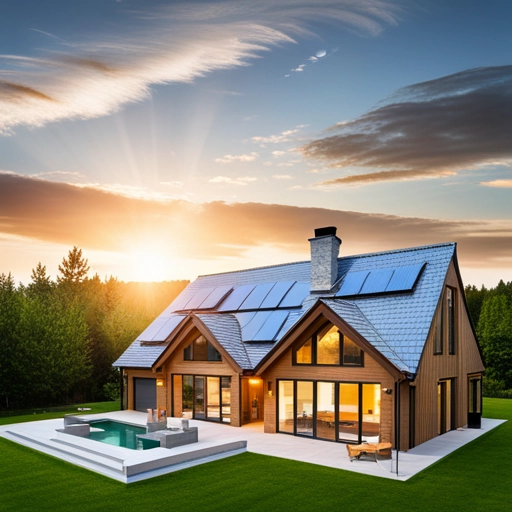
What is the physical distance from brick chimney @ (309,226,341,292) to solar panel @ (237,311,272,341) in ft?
8.66

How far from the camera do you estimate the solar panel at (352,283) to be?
68.9 feet

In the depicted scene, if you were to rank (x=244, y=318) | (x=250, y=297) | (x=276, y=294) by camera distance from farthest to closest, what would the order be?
1. (x=250, y=297)
2. (x=276, y=294)
3. (x=244, y=318)

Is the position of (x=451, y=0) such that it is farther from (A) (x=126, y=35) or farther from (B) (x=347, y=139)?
(A) (x=126, y=35)

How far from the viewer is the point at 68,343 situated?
30797 mm

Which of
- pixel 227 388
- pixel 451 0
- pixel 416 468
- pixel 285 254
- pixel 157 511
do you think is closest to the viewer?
pixel 157 511

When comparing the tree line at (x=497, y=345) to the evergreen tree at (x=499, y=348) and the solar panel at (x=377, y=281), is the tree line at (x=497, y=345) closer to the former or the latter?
the evergreen tree at (x=499, y=348)

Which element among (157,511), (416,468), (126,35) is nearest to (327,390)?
(416,468)

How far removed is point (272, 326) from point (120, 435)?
770cm

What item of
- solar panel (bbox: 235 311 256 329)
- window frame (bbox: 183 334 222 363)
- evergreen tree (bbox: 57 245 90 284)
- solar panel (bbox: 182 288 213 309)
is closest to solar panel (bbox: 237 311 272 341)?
solar panel (bbox: 235 311 256 329)

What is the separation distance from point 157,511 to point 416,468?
731 cm

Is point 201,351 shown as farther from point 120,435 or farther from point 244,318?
point 120,435

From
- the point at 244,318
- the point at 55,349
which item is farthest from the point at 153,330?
the point at 55,349

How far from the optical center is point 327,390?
59.2 feet

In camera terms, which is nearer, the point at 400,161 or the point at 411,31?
the point at 411,31
